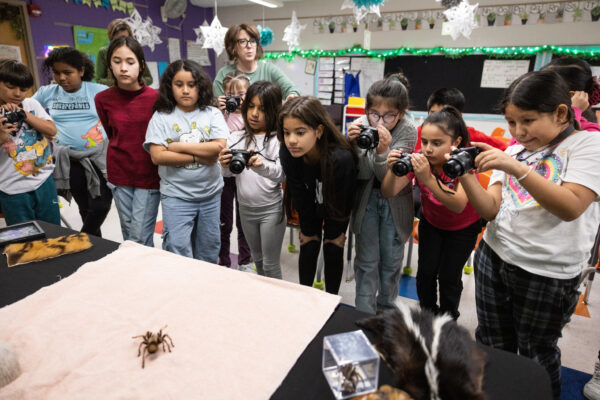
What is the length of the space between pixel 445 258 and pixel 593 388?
30.6 inches

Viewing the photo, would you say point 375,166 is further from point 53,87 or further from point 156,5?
point 156,5

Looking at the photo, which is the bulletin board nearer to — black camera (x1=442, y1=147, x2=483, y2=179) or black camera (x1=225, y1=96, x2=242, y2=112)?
black camera (x1=225, y1=96, x2=242, y2=112)

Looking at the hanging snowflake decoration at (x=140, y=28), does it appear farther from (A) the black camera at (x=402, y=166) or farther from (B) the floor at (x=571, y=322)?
(A) the black camera at (x=402, y=166)

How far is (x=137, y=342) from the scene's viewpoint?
0.87 metres

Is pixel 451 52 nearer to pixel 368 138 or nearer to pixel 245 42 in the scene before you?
pixel 245 42

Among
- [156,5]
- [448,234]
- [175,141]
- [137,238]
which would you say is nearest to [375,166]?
[448,234]

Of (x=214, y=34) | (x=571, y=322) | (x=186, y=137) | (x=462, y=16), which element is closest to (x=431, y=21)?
(x=462, y=16)

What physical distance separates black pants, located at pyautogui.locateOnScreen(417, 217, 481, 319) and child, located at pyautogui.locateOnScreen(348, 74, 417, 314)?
105mm

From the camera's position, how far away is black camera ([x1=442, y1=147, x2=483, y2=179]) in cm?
110

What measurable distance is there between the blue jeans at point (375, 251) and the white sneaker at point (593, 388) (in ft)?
2.83

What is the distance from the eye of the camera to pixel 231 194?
251 cm

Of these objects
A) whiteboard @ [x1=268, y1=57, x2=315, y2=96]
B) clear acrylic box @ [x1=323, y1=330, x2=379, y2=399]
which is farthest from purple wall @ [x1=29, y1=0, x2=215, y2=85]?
clear acrylic box @ [x1=323, y1=330, x2=379, y2=399]

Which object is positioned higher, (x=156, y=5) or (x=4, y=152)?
(x=156, y=5)

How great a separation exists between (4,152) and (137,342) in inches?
68.5
